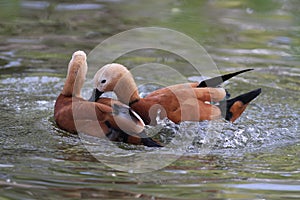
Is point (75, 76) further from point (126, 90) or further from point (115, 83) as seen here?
point (126, 90)

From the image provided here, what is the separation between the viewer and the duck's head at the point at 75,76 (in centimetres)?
674

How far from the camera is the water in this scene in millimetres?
4977

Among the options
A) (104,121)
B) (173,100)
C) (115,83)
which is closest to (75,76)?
(115,83)

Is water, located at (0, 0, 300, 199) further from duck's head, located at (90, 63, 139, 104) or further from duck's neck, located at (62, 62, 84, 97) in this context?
duck's head, located at (90, 63, 139, 104)

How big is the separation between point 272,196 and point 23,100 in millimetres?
3506

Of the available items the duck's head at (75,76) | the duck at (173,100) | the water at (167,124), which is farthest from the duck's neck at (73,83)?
the water at (167,124)

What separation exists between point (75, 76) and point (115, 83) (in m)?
0.43

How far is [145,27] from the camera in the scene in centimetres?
1059

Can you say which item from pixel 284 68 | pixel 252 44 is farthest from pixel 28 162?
pixel 252 44

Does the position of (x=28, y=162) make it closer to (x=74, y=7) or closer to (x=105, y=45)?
(x=105, y=45)

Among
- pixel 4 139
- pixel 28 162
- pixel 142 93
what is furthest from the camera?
pixel 142 93

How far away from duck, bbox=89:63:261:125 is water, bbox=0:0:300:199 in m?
0.14

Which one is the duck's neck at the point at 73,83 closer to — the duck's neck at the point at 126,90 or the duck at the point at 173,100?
the duck at the point at 173,100

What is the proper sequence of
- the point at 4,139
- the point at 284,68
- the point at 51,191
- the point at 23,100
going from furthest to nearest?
1. the point at 284,68
2. the point at 23,100
3. the point at 4,139
4. the point at 51,191
